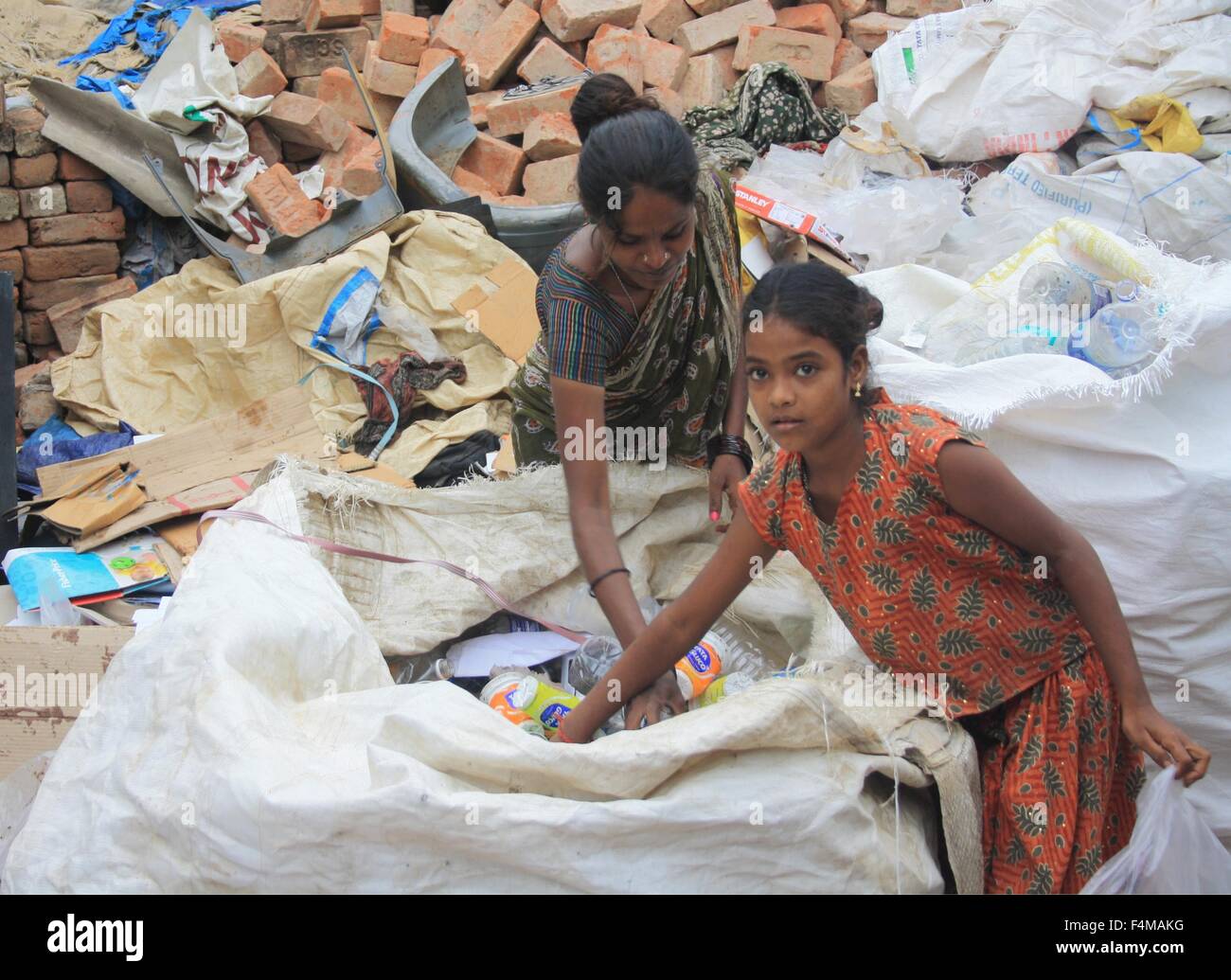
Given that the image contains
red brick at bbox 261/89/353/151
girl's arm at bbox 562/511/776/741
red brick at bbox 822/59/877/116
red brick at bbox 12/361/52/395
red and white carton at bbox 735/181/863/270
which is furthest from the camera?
red brick at bbox 261/89/353/151

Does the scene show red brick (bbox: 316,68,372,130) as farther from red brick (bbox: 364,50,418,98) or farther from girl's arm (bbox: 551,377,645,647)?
girl's arm (bbox: 551,377,645,647)

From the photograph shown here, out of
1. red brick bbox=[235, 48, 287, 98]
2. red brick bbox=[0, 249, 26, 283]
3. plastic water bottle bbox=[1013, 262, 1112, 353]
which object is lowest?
red brick bbox=[0, 249, 26, 283]

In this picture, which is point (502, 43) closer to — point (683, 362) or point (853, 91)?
point (853, 91)

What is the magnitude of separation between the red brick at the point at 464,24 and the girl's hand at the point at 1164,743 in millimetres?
5509

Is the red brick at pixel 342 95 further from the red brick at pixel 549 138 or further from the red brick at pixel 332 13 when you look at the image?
the red brick at pixel 549 138

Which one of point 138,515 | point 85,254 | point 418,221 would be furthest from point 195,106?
point 138,515

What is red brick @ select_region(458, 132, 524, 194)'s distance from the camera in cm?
545

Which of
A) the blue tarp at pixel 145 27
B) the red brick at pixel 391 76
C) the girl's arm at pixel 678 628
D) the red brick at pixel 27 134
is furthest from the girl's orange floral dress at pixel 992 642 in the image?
the blue tarp at pixel 145 27

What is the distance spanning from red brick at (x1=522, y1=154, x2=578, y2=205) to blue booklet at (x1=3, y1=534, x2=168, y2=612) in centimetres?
284

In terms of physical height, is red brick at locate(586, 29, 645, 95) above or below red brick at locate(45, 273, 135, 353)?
above

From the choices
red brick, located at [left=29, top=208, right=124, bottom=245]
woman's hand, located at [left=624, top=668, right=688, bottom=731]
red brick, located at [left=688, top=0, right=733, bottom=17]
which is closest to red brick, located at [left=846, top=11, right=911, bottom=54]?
red brick, located at [left=688, top=0, right=733, bottom=17]

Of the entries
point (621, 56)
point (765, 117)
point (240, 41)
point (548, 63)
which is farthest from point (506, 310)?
point (240, 41)

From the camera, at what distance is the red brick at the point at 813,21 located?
558 centimetres

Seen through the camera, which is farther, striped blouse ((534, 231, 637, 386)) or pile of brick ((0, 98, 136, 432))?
pile of brick ((0, 98, 136, 432))
